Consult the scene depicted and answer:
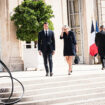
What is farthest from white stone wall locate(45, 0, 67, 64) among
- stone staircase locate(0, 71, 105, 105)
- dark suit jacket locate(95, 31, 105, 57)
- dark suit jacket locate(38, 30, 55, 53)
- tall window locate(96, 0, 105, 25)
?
stone staircase locate(0, 71, 105, 105)

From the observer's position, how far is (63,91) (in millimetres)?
6355

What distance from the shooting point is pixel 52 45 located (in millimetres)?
7551

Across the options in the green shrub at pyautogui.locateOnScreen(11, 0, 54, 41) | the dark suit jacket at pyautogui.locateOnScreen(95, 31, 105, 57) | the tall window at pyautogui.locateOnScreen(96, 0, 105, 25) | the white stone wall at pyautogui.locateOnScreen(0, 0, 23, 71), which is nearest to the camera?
the dark suit jacket at pyautogui.locateOnScreen(95, 31, 105, 57)

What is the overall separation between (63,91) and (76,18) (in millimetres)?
9010

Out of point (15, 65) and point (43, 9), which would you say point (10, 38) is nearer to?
point (15, 65)

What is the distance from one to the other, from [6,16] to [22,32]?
4.05 ft

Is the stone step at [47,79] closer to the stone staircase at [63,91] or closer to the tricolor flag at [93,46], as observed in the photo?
the stone staircase at [63,91]

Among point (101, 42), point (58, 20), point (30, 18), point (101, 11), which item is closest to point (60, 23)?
point (58, 20)

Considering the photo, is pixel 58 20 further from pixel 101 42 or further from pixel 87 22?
pixel 101 42

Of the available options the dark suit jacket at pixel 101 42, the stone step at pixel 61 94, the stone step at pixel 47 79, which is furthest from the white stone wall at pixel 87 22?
the stone step at pixel 61 94

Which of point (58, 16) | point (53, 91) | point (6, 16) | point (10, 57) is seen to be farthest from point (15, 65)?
point (53, 91)

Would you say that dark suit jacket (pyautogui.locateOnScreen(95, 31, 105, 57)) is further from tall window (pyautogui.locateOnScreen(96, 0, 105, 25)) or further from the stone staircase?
tall window (pyautogui.locateOnScreen(96, 0, 105, 25))

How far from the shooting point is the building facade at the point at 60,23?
447 inches

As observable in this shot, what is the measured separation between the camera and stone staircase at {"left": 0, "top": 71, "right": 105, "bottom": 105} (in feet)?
19.4
